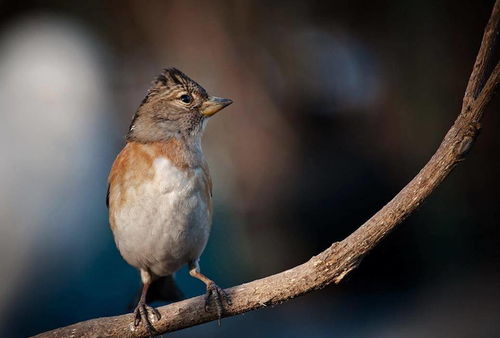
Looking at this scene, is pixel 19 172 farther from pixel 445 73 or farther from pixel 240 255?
pixel 445 73

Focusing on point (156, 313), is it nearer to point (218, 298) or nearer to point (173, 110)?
point (218, 298)

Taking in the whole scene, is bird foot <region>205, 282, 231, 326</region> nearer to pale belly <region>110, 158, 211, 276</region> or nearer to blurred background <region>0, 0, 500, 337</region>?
pale belly <region>110, 158, 211, 276</region>

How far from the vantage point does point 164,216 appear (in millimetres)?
3447

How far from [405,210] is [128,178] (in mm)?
1437

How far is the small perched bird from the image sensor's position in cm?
346

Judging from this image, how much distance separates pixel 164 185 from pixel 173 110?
45 cm

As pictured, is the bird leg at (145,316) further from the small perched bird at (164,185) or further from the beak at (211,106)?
the beak at (211,106)

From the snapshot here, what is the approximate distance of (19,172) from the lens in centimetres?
689

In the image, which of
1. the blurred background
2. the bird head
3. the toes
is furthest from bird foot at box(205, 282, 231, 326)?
the blurred background

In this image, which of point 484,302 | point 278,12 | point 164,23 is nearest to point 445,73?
point 278,12

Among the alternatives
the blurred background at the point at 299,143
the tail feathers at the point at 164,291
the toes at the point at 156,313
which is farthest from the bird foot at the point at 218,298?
the blurred background at the point at 299,143

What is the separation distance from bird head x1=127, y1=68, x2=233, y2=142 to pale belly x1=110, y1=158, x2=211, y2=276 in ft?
0.74

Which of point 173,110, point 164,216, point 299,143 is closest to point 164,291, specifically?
point 164,216

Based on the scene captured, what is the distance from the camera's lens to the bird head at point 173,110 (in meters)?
3.68
